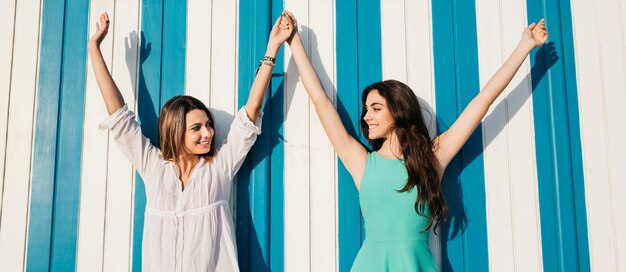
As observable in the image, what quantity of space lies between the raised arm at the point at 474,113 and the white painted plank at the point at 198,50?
3.79ft

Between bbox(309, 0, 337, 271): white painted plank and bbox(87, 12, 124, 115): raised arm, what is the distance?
909 millimetres

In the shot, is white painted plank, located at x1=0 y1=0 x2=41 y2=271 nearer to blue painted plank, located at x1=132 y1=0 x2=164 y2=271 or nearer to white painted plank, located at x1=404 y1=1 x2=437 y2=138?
blue painted plank, located at x1=132 y1=0 x2=164 y2=271

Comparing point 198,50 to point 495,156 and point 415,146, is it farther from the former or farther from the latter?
point 495,156

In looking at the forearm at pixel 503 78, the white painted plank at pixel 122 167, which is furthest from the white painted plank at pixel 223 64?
the forearm at pixel 503 78

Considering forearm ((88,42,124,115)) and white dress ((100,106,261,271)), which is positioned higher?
forearm ((88,42,124,115))

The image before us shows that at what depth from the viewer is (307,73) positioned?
2.14 metres

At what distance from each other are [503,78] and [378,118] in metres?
0.59

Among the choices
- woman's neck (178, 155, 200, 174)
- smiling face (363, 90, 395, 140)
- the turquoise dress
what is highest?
smiling face (363, 90, 395, 140)

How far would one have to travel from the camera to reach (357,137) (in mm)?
2314

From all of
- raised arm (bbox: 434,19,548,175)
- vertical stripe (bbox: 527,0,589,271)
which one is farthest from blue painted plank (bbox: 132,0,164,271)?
vertical stripe (bbox: 527,0,589,271)

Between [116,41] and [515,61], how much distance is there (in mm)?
1933

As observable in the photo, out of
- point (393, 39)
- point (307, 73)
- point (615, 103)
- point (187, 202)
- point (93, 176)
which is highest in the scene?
point (393, 39)

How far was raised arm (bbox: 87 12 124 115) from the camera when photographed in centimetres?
208

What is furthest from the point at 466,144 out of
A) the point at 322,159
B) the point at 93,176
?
the point at 93,176
